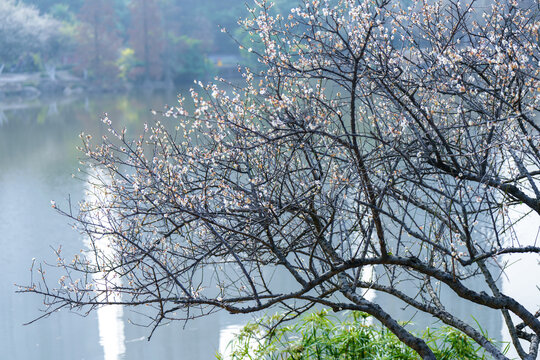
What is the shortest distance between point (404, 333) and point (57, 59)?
41.7 metres

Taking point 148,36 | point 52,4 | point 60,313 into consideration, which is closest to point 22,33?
point 148,36

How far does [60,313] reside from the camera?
8.71m

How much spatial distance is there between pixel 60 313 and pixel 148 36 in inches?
1311

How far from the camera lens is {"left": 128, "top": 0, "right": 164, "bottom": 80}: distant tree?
40000 mm

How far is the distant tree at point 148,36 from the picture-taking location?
4000 cm

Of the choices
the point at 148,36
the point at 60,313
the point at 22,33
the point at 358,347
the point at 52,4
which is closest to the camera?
the point at 358,347

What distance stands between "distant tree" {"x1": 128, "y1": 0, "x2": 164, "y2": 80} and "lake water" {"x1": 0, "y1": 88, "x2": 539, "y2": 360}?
20.4m

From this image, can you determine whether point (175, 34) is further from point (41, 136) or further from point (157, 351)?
point (157, 351)

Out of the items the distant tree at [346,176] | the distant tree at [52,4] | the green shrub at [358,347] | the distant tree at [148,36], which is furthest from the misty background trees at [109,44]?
the distant tree at [346,176]

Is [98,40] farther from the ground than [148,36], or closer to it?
closer to it

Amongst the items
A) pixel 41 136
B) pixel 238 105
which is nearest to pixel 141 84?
pixel 41 136

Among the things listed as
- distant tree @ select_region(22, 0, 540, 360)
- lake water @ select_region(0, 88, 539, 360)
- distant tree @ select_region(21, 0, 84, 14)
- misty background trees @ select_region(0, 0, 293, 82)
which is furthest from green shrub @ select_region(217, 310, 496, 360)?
distant tree @ select_region(21, 0, 84, 14)

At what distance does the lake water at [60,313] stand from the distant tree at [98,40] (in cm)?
1988

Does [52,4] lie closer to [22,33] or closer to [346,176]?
[22,33]
